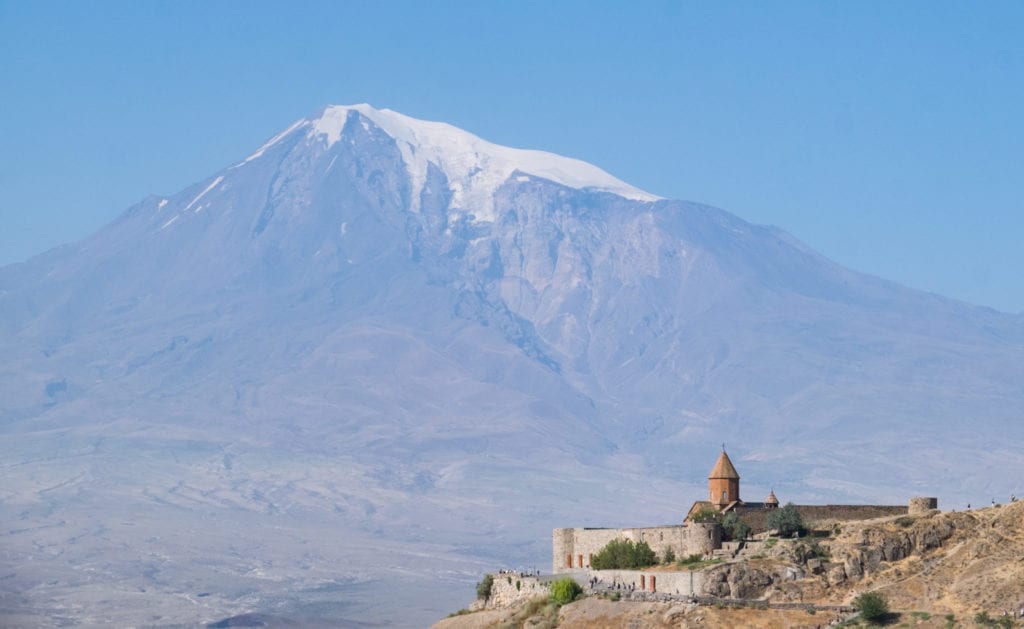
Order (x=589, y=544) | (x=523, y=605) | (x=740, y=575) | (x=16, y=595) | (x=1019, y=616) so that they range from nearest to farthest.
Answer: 1. (x=1019, y=616)
2. (x=740, y=575)
3. (x=523, y=605)
4. (x=589, y=544)
5. (x=16, y=595)

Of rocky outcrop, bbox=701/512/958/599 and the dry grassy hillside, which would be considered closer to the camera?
the dry grassy hillside

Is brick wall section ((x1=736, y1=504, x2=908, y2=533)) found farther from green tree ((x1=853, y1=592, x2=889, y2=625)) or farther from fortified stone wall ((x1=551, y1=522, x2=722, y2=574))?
green tree ((x1=853, y1=592, x2=889, y2=625))

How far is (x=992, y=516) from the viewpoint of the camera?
6888cm

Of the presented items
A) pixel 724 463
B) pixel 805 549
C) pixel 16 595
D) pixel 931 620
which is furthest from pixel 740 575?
pixel 16 595

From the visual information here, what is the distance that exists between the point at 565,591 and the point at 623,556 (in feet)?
17.1

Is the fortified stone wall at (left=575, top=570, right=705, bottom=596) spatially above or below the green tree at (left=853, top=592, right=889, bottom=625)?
above

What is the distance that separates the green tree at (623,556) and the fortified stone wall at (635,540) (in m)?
0.27

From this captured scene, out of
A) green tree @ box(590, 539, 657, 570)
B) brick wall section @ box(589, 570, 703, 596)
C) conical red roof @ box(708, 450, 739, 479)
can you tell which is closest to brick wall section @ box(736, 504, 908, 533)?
conical red roof @ box(708, 450, 739, 479)

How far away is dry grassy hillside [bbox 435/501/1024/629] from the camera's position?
62688 millimetres

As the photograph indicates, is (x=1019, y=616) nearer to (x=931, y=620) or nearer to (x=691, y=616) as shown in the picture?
(x=931, y=620)

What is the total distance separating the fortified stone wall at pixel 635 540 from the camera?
72.6m

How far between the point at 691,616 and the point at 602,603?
4.63 m

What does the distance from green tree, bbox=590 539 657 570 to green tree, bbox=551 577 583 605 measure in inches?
140

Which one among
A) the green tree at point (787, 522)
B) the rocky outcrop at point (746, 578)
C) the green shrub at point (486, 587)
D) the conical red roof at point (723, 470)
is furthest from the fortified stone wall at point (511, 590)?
the conical red roof at point (723, 470)
